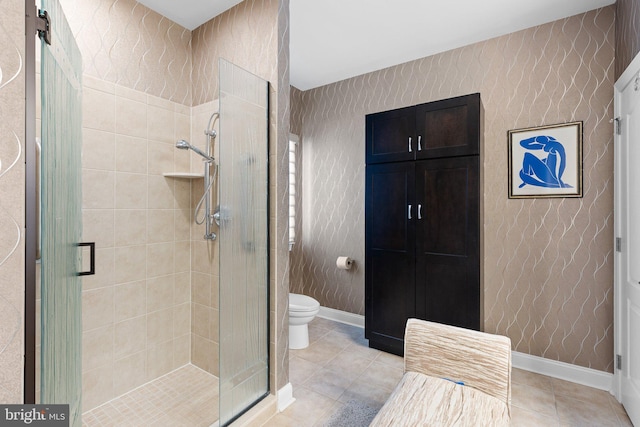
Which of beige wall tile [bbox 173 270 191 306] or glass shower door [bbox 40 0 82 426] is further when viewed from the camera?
beige wall tile [bbox 173 270 191 306]

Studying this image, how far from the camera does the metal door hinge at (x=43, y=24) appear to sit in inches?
31.8

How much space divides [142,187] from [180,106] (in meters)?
0.70

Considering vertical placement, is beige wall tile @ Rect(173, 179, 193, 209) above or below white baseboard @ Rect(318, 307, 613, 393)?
above

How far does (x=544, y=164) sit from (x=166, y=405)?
319 centimetres

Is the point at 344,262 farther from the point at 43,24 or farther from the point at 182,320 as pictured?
the point at 43,24

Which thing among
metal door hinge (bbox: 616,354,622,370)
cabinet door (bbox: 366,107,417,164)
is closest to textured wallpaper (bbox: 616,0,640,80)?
cabinet door (bbox: 366,107,417,164)

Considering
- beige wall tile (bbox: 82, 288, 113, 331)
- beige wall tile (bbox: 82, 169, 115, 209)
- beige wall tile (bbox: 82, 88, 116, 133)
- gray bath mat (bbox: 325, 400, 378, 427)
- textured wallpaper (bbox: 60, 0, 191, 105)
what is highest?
textured wallpaper (bbox: 60, 0, 191, 105)

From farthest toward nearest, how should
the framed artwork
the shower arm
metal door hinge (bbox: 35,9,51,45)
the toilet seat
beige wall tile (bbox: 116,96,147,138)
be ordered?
the toilet seat
the framed artwork
the shower arm
beige wall tile (bbox: 116,96,147,138)
metal door hinge (bbox: 35,9,51,45)

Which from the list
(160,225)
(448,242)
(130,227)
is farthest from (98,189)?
(448,242)

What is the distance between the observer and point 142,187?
2.16 meters

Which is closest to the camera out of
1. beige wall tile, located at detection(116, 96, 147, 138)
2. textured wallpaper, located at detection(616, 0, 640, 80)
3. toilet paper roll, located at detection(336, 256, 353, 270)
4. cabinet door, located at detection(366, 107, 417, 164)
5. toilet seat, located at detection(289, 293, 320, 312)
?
textured wallpaper, located at detection(616, 0, 640, 80)

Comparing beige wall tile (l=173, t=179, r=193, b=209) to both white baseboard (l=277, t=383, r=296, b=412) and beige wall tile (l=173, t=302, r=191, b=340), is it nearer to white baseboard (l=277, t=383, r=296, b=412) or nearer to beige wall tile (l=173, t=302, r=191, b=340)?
beige wall tile (l=173, t=302, r=191, b=340)

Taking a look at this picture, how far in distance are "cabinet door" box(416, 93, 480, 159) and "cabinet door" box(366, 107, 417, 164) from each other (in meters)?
0.07

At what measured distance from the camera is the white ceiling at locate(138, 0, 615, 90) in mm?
2191
